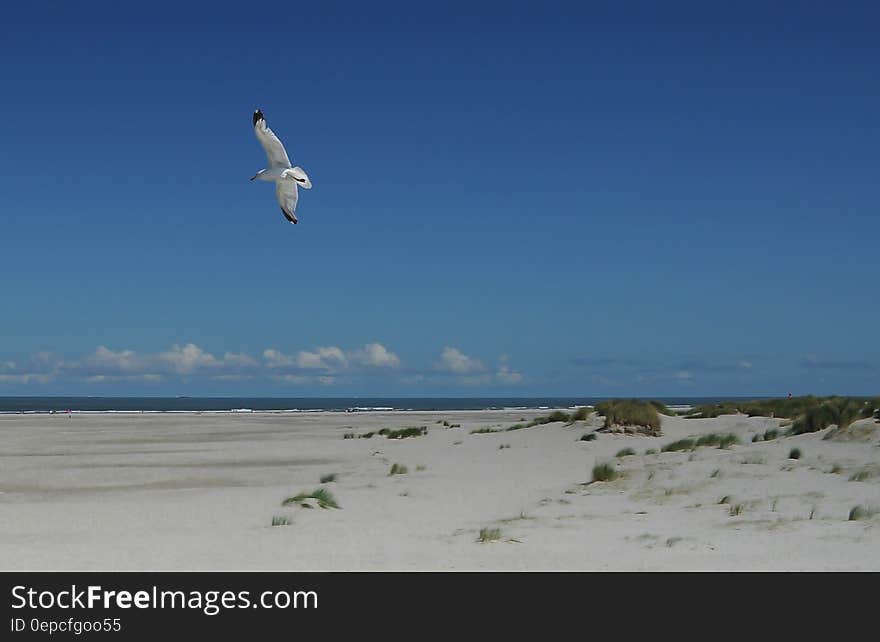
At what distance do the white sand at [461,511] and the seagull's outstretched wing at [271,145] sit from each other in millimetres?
6028

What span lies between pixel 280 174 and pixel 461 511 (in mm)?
6464

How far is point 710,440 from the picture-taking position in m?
24.5

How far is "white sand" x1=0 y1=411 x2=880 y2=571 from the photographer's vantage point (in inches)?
388

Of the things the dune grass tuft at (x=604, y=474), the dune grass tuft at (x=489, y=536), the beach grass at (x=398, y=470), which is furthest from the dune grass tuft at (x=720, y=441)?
the dune grass tuft at (x=489, y=536)

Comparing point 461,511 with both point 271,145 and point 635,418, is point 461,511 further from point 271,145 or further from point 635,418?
point 635,418

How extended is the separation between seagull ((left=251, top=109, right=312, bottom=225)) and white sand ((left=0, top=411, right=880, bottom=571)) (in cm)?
527

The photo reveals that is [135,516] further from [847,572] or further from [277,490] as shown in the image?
[847,572]

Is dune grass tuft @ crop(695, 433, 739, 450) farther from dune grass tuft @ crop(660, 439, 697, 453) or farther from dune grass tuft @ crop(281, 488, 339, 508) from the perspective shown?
dune grass tuft @ crop(281, 488, 339, 508)

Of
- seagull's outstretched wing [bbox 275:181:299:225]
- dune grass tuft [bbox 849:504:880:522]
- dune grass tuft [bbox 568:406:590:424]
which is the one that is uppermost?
seagull's outstretched wing [bbox 275:181:299:225]

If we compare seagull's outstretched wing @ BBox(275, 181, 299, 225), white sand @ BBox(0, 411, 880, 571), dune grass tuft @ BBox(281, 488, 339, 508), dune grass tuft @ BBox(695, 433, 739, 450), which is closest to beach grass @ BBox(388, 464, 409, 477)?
white sand @ BBox(0, 411, 880, 571)

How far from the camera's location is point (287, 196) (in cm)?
1568

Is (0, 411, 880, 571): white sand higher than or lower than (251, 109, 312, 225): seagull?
lower

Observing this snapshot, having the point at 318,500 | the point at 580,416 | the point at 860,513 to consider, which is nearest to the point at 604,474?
the point at 318,500
